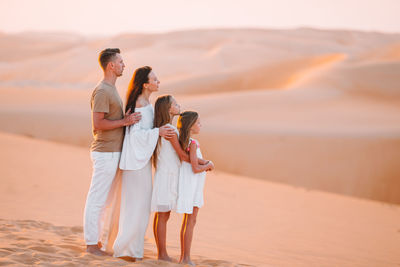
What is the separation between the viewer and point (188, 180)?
17.1ft

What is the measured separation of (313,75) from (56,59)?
48.3 metres

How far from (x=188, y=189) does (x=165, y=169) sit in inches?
12.8

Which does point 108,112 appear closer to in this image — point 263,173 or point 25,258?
point 25,258

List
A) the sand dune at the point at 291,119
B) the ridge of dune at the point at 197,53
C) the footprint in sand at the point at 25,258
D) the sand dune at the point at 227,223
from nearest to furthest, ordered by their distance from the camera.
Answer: the footprint in sand at the point at 25,258 → the sand dune at the point at 227,223 → the sand dune at the point at 291,119 → the ridge of dune at the point at 197,53

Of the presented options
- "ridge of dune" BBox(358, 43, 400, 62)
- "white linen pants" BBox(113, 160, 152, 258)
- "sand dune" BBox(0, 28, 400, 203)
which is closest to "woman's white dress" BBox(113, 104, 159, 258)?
"white linen pants" BBox(113, 160, 152, 258)

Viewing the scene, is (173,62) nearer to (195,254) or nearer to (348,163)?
(348,163)

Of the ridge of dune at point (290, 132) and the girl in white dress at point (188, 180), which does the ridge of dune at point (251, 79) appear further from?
the girl in white dress at point (188, 180)

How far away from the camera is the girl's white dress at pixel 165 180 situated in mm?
5176

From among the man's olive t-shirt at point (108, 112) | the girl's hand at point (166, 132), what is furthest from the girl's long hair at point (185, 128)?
the man's olive t-shirt at point (108, 112)

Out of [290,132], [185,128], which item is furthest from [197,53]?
[185,128]

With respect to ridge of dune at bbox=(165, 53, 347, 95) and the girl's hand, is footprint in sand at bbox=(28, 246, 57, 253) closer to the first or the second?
the girl's hand

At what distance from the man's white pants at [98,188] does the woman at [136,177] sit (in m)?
0.13

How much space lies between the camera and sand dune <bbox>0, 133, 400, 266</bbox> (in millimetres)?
5762

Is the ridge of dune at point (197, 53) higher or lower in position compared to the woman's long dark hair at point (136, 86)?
higher
